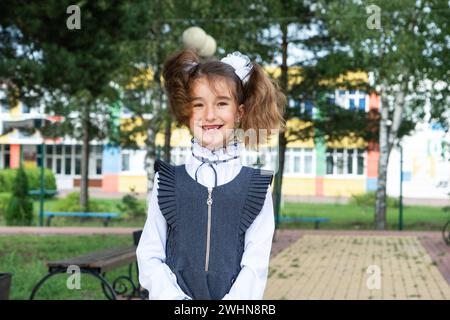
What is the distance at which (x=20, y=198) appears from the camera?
18969mm

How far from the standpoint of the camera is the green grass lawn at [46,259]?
7.70 m

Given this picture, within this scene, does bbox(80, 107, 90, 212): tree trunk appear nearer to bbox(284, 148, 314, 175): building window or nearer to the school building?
the school building

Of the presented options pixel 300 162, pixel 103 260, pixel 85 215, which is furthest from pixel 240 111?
pixel 300 162

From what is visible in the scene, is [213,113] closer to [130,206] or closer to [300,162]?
[130,206]

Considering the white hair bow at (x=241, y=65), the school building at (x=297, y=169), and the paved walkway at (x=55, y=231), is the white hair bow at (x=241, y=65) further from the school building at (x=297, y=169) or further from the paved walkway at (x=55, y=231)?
the school building at (x=297, y=169)

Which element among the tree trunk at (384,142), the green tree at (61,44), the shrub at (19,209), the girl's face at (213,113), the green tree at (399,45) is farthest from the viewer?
the shrub at (19,209)

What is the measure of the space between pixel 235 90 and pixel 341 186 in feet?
105

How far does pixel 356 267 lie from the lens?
34.3 feet

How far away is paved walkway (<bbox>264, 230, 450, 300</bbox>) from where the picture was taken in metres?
8.02

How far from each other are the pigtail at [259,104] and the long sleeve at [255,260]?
22 cm

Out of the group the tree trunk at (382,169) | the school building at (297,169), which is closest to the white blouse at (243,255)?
Result: the tree trunk at (382,169)
